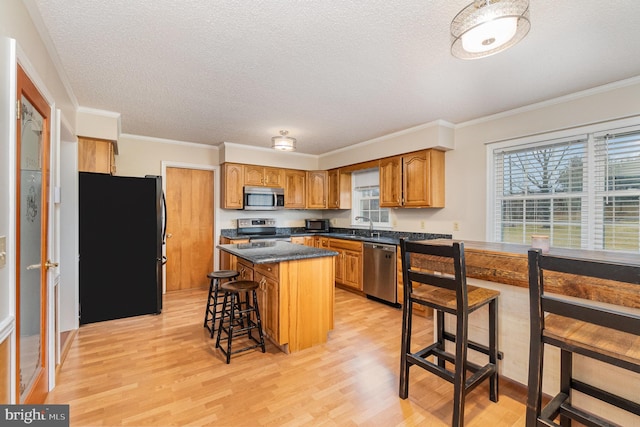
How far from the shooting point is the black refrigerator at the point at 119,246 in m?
3.25

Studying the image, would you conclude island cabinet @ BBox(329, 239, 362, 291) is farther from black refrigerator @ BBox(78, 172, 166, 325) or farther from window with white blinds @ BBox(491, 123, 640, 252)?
black refrigerator @ BBox(78, 172, 166, 325)

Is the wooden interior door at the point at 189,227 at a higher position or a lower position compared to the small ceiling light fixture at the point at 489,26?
lower

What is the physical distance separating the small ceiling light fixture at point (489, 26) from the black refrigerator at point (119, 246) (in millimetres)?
3505

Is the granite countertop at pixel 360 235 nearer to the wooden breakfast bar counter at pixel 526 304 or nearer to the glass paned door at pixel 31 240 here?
the wooden breakfast bar counter at pixel 526 304

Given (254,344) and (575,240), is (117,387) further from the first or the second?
(575,240)

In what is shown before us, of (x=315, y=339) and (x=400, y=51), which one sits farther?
(x=315, y=339)

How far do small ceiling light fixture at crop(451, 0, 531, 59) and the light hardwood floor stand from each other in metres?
2.15

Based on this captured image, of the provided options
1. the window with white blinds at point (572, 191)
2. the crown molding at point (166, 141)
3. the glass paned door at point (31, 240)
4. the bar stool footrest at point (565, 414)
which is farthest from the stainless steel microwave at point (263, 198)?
the bar stool footrest at point (565, 414)

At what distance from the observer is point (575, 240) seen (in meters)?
2.92

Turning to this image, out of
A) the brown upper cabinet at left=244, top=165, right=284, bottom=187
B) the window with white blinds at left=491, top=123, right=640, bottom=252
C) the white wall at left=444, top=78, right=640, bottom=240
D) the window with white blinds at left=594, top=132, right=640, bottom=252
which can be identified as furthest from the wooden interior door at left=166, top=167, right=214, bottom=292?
the window with white blinds at left=594, top=132, right=640, bottom=252

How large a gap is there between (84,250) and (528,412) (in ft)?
13.1

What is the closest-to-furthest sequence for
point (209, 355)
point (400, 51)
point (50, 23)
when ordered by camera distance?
1. point (50, 23)
2. point (400, 51)
3. point (209, 355)

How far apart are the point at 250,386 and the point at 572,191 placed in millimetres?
3452

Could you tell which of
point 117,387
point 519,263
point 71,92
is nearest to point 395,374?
point 519,263
